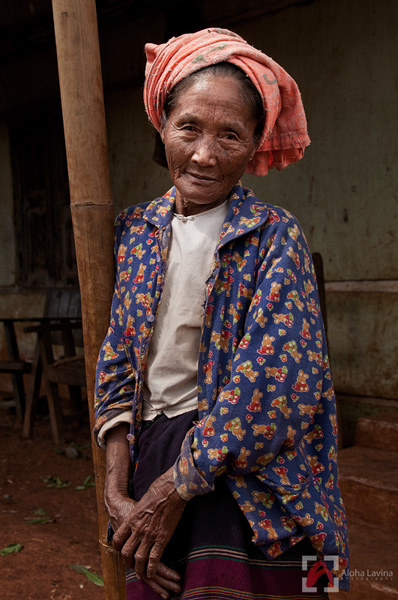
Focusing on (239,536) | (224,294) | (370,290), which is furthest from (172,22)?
(239,536)

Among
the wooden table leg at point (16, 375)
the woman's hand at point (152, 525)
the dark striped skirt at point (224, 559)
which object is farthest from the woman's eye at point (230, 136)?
the wooden table leg at point (16, 375)

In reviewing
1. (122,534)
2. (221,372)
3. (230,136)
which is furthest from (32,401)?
(230,136)

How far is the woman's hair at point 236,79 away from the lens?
141 centimetres

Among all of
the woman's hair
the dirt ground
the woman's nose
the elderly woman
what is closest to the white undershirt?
the elderly woman

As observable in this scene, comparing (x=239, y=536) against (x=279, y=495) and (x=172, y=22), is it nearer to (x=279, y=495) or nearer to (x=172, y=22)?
(x=279, y=495)

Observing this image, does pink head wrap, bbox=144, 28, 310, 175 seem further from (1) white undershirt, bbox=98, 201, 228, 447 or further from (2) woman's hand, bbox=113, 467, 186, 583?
(2) woman's hand, bbox=113, 467, 186, 583

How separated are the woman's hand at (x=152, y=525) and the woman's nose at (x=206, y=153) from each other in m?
0.71

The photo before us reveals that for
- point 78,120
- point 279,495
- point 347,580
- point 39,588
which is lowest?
point 39,588

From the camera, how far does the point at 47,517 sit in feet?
13.4

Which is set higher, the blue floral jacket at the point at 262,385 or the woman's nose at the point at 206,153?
the woman's nose at the point at 206,153

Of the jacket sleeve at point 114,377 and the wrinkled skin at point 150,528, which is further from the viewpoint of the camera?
the jacket sleeve at point 114,377

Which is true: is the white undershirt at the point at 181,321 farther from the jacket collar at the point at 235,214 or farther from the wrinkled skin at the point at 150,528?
the wrinkled skin at the point at 150,528

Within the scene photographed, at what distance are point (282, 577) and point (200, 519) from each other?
0.23m

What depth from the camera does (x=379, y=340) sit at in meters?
4.45
